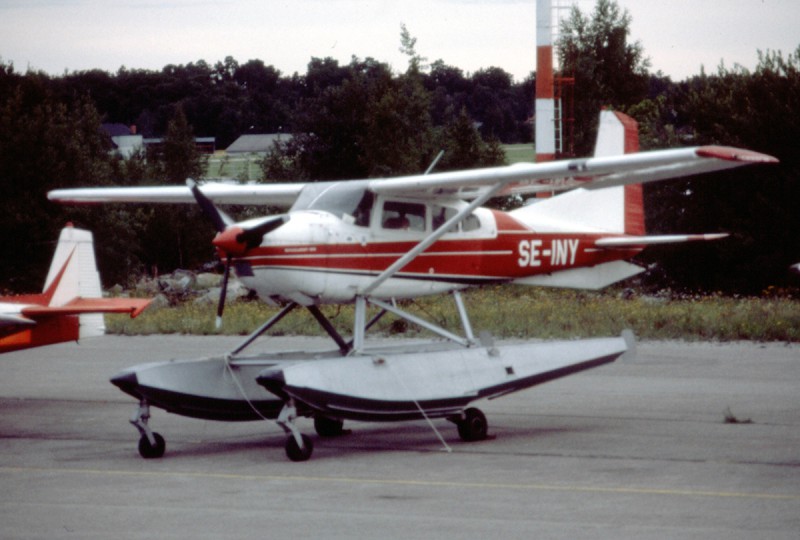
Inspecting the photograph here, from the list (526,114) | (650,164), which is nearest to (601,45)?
(526,114)

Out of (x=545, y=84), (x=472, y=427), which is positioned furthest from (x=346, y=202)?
(x=545, y=84)

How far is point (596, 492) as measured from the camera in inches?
328

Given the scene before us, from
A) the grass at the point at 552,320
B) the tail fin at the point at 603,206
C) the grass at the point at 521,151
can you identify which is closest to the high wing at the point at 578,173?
the tail fin at the point at 603,206

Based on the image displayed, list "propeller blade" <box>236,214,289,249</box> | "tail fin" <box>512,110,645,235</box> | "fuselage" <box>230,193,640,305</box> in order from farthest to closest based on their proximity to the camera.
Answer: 1. "tail fin" <box>512,110,645,235</box>
2. "fuselage" <box>230,193,640,305</box>
3. "propeller blade" <box>236,214,289,249</box>

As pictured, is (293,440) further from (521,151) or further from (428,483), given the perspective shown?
(521,151)

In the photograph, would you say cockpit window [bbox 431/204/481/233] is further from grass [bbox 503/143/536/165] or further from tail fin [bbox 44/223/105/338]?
grass [bbox 503/143/536/165]

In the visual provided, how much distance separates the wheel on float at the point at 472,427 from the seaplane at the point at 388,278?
1 centimetres

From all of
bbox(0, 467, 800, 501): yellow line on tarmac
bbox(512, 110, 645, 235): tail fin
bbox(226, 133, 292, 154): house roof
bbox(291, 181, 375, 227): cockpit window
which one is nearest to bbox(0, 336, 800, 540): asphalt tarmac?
bbox(0, 467, 800, 501): yellow line on tarmac

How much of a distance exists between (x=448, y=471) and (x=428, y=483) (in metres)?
0.55

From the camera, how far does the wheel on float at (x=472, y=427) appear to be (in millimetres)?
11023

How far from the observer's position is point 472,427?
11.0 meters

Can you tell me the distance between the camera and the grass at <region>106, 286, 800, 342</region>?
64.0 feet

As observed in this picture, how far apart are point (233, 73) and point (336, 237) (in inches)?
3079

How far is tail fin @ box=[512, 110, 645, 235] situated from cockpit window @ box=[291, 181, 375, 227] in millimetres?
2247
